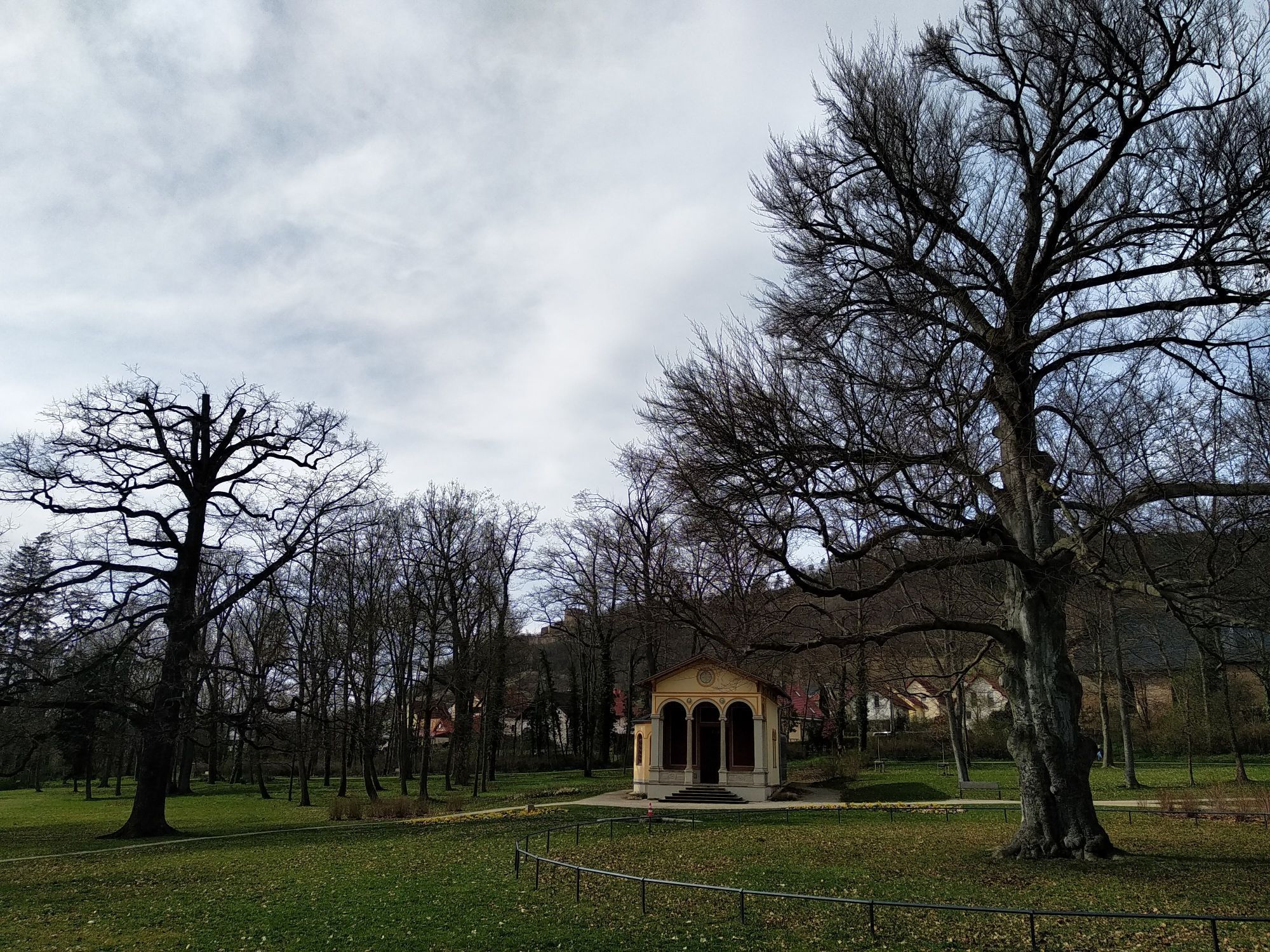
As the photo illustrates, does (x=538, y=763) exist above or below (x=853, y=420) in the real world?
below

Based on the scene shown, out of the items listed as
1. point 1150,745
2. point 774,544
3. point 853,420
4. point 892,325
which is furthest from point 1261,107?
point 1150,745

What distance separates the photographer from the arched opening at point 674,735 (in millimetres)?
35188

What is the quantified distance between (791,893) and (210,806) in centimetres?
3135

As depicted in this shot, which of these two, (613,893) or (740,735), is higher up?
(740,735)

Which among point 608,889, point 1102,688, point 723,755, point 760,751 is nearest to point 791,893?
point 608,889

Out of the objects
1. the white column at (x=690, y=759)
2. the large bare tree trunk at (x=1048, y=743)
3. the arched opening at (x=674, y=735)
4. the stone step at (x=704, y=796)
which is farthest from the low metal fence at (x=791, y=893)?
the arched opening at (x=674, y=735)

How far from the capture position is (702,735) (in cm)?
3731

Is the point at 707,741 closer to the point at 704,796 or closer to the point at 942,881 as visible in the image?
the point at 704,796

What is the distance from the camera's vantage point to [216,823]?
26.4 meters

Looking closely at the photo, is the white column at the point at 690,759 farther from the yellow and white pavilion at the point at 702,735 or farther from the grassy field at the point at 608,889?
the grassy field at the point at 608,889

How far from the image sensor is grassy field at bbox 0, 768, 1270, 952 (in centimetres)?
933

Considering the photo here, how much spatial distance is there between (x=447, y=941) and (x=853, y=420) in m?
7.80

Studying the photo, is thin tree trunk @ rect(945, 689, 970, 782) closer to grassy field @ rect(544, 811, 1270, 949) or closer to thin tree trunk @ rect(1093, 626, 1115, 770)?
thin tree trunk @ rect(1093, 626, 1115, 770)

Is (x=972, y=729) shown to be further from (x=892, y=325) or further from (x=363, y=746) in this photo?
(x=892, y=325)
